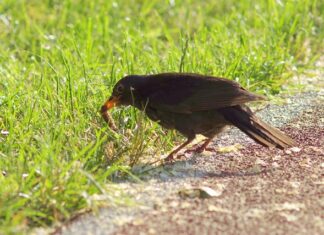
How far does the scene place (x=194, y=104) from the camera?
5.77 m

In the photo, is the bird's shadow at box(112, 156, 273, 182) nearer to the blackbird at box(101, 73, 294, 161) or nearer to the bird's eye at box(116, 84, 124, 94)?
the blackbird at box(101, 73, 294, 161)

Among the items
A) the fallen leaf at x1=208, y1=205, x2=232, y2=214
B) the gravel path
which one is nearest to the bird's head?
the gravel path

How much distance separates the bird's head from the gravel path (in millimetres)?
642

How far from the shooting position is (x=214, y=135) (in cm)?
597

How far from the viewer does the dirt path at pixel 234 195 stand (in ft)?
14.1

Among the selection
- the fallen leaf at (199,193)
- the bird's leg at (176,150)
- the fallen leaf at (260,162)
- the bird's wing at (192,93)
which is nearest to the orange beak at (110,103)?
the bird's wing at (192,93)

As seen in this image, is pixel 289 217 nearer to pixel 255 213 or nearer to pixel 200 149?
pixel 255 213

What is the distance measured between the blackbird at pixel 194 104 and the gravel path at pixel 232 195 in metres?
0.17

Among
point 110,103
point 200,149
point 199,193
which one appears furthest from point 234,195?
point 110,103

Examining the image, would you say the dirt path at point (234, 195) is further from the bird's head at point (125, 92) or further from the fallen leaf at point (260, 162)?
the bird's head at point (125, 92)

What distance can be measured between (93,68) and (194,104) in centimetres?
137

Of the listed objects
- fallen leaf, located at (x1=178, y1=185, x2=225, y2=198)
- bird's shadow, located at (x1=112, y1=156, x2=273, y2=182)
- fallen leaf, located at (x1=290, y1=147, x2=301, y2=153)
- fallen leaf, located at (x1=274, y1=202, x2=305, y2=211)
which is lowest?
fallen leaf, located at (x1=290, y1=147, x2=301, y2=153)

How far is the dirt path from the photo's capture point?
4.31m

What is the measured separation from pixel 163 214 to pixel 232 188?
64 centimetres
